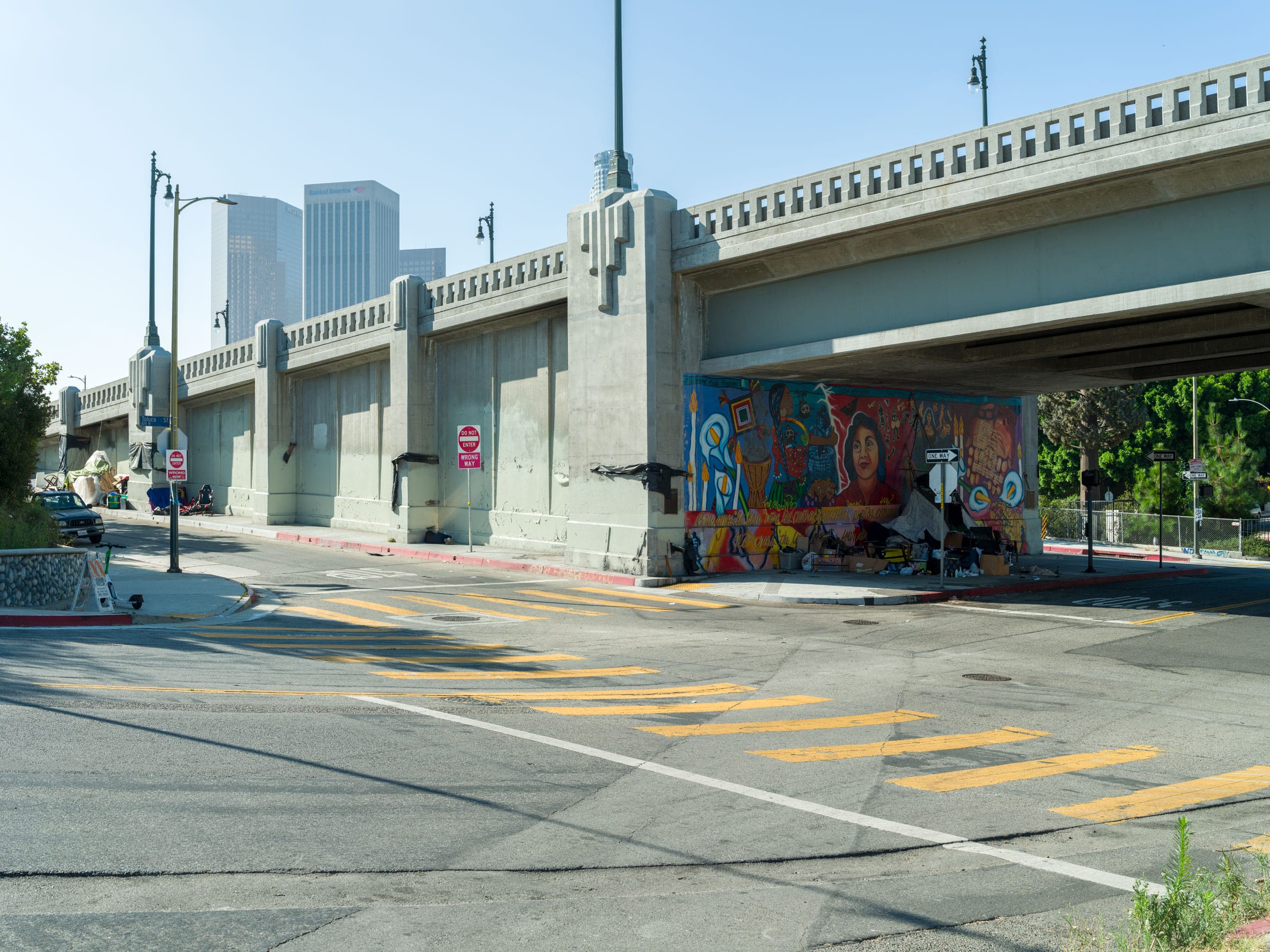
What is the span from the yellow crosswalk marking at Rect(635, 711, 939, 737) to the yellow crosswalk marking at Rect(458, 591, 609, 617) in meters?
8.62

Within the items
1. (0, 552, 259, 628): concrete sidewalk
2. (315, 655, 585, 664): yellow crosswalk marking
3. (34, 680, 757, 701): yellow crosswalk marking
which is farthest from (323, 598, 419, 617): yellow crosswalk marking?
(34, 680, 757, 701): yellow crosswalk marking

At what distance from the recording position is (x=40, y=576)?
55.0 feet

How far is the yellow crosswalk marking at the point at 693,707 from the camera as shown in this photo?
1029cm

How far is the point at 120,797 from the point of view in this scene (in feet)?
22.1

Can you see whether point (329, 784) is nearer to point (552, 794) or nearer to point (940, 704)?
point (552, 794)

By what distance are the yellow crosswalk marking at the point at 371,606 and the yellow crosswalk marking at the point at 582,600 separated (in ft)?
10.5

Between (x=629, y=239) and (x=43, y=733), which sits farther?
(x=629, y=239)

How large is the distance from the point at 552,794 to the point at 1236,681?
30.0 feet

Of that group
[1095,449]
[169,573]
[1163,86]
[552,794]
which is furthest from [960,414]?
[552,794]

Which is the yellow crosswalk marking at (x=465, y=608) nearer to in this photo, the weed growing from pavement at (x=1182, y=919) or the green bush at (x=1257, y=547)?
the weed growing from pavement at (x=1182, y=919)

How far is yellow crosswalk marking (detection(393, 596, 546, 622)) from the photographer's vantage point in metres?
17.8

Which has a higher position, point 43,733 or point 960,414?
point 960,414

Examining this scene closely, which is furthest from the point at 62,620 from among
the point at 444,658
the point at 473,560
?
the point at 473,560

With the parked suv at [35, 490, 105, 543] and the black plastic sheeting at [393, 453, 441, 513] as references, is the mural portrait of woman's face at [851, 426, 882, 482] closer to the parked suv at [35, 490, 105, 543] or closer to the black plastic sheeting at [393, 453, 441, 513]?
the black plastic sheeting at [393, 453, 441, 513]
